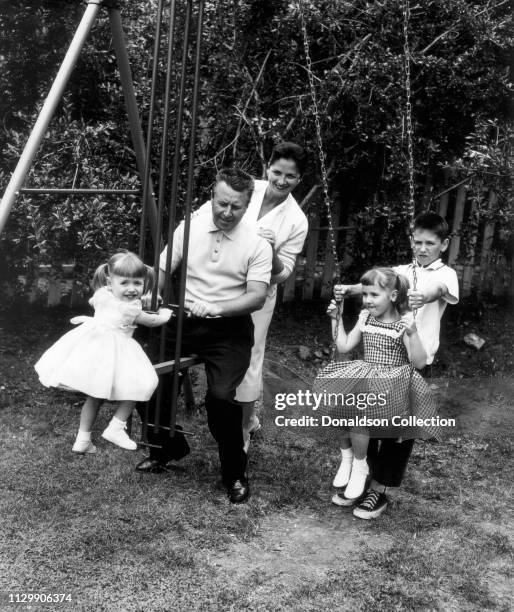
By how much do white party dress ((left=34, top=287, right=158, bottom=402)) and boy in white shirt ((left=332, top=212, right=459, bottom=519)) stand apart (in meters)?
1.20

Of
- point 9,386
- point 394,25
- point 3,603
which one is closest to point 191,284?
point 3,603

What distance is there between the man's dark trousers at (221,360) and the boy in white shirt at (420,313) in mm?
615

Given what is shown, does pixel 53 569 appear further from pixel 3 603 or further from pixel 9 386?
pixel 9 386

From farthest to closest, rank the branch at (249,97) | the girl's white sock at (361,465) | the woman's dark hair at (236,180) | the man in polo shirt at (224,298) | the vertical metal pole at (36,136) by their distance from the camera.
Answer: the branch at (249,97), the girl's white sock at (361,465), the man in polo shirt at (224,298), the woman's dark hair at (236,180), the vertical metal pole at (36,136)

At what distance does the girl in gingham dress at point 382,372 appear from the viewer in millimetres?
4137

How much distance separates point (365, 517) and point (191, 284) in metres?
1.55

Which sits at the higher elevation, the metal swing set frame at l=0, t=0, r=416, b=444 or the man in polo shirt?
the metal swing set frame at l=0, t=0, r=416, b=444

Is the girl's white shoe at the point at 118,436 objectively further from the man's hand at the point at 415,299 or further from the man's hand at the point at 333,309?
the man's hand at the point at 415,299

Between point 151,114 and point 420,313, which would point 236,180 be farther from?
point 420,313

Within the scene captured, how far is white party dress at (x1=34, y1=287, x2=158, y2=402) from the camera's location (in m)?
3.53

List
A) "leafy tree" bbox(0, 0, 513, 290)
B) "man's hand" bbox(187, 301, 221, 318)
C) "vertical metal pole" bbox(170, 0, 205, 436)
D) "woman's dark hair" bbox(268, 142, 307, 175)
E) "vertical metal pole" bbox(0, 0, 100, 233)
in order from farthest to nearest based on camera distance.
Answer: "leafy tree" bbox(0, 0, 513, 290) → "woman's dark hair" bbox(268, 142, 307, 175) → "man's hand" bbox(187, 301, 221, 318) → "vertical metal pole" bbox(170, 0, 205, 436) → "vertical metal pole" bbox(0, 0, 100, 233)

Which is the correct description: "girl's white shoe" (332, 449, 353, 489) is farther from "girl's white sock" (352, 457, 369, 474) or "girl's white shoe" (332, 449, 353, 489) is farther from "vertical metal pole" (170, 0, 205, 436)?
"vertical metal pole" (170, 0, 205, 436)

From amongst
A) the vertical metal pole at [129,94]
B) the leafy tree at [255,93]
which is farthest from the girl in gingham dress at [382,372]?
the leafy tree at [255,93]

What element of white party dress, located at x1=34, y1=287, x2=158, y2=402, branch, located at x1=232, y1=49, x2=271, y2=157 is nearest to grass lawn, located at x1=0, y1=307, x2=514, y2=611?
white party dress, located at x1=34, y1=287, x2=158, y2=402
